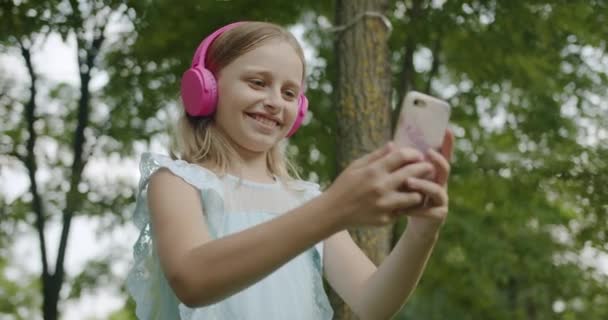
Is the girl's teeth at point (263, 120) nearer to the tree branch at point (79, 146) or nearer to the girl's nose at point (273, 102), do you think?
the girl's nose at point (273, 102)

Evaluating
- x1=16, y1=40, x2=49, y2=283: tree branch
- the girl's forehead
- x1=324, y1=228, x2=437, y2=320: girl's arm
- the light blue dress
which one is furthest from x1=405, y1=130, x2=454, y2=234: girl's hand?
x1=16, y1=40, x2=49, y2=283: tree branch

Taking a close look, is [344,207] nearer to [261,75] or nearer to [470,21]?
[261,75]

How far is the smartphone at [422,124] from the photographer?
1.61 metres

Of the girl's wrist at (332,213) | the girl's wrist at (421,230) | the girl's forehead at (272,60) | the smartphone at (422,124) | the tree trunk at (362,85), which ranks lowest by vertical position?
the tree trunk at (362,85)

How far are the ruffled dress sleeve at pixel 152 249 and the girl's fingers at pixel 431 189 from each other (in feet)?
2.16

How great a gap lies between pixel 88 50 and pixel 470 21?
2853 millimetres

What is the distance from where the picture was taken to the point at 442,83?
26.2 ft

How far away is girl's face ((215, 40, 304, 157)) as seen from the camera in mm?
2229

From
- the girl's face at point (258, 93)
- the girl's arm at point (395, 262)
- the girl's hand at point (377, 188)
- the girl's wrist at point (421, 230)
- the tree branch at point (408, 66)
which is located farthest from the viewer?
the tree branch at point (408, 66)

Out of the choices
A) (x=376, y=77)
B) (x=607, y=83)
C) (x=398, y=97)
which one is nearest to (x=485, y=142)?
(x=398, y=97)

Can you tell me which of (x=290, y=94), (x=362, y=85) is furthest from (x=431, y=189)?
(x=362, y=85)

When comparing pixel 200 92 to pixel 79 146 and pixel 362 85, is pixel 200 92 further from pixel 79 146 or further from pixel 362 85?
pixel 79 146

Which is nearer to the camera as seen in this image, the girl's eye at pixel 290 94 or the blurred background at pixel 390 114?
the girl's eye at pixel 290 94

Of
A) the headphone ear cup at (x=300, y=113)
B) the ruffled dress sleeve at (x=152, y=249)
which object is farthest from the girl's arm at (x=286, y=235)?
the headphone ear cup at (x=300, y=113)
